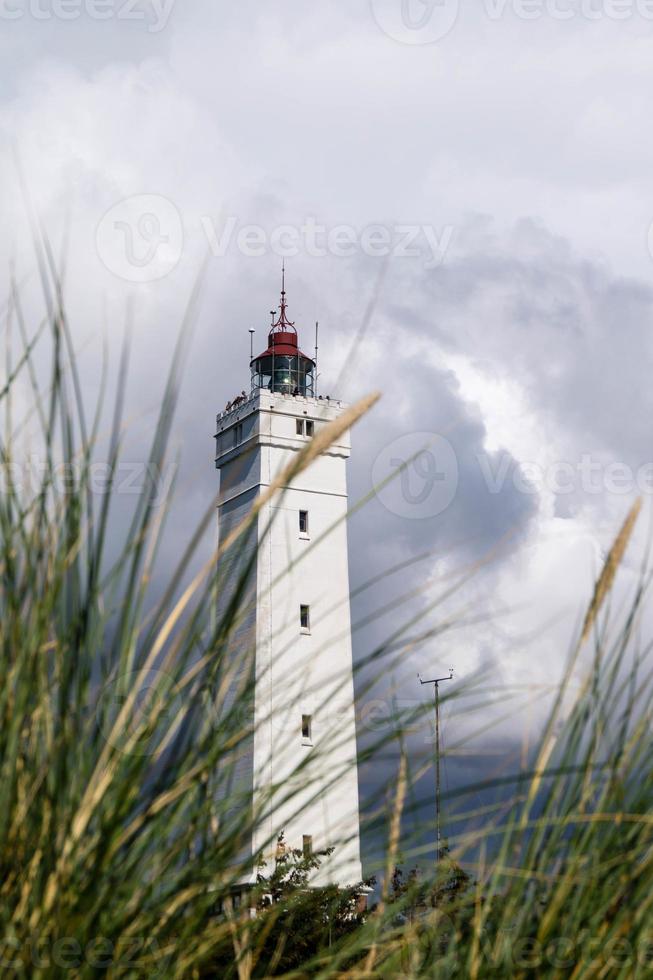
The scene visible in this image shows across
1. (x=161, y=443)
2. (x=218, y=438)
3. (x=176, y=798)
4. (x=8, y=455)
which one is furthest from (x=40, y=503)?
(x=218, y=438)

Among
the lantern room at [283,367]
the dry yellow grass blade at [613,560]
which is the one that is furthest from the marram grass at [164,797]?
the lantern room at [283,367]

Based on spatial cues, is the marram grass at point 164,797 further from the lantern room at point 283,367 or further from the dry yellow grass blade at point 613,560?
the lantern room at point 283,367

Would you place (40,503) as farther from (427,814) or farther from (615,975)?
(615,975)

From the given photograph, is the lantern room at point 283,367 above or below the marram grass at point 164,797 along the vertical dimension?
above

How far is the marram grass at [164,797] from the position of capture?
1.59 m

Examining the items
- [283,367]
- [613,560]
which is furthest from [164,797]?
[283,367]

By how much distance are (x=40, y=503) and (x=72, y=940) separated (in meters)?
0.65

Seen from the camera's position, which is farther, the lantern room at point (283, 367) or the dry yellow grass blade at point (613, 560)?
the lantern room at point (283, 367)

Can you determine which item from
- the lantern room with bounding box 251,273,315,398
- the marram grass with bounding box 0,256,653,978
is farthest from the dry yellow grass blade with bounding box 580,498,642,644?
the lantern room with bounding box 251,273,315,398

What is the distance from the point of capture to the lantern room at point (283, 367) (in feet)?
120

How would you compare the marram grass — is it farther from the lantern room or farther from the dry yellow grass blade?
the lantern room

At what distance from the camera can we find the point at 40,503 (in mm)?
1790

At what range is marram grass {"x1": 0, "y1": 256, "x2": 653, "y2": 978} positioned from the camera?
159 centimetres

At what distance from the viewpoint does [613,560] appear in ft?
5.67
